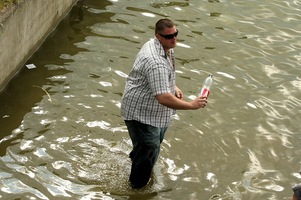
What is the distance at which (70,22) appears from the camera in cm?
1195

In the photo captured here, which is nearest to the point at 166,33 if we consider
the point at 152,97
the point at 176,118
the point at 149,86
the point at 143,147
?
the point at 149,86

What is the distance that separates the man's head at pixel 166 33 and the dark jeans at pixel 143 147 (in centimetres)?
94

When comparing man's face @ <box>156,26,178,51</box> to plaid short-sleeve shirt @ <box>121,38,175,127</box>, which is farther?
man's face @ <box>156,26,178,51</box>

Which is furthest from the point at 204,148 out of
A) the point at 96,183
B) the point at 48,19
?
the point at 48,19

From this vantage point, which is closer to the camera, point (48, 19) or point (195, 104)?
point (195, 104)

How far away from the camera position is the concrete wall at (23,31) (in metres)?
9.32

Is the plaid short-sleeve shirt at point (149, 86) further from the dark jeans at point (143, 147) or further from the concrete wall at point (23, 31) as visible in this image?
the concrete wall at point (23, 31)

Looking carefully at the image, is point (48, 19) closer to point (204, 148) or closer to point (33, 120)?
point (33, 120)

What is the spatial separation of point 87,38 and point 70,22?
2.76 feet

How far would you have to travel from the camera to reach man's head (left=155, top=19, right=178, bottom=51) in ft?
22.2

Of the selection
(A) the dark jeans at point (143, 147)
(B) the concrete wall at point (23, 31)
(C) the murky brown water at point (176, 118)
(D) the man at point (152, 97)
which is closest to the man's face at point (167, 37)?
(D) the man at point (152, 97)

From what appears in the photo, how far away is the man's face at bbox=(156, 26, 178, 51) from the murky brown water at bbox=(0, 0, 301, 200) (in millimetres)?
1949

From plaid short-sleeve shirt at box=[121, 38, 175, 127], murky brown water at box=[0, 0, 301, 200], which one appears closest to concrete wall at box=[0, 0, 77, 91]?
murky brown water at box=[0, 0, 301, 200]

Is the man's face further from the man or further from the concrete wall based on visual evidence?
the concrete wall
